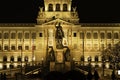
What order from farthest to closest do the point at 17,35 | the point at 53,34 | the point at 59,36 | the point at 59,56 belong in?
the point at 17,35
the point at 53,34
the point at 59,56
the point at 59,36

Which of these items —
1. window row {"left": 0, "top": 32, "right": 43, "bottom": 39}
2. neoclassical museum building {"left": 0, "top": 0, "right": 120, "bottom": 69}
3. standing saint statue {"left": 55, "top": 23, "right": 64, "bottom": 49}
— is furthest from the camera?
window row {"left": 0, "top": 32, "right": 43, "bottom": 39}

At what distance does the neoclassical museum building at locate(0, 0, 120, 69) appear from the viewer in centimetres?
11688

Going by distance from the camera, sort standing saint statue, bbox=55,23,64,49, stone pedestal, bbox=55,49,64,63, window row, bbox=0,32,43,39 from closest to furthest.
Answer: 1. standing saint statue, bbox=55,23,64,49
2. stone pedestal, bbox=55,49,64,63
3. window row, bbox=0,32,43,39

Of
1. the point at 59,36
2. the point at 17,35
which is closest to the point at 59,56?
the point at 59,36

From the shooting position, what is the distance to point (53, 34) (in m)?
118

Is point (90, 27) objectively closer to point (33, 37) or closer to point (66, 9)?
point (66, 9)

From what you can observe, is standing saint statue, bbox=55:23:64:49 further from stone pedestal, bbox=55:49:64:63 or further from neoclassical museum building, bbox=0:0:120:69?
neoclassical museum building, bbox=0:0:120:69

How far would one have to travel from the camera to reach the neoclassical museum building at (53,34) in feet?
383

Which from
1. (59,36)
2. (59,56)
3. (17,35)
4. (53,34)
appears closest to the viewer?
(59,36)

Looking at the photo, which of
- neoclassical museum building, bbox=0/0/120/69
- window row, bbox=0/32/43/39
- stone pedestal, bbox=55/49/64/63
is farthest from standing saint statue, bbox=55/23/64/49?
window row, bbox=0/32/43/39

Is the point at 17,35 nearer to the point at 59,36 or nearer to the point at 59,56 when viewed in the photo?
the point at 59,56

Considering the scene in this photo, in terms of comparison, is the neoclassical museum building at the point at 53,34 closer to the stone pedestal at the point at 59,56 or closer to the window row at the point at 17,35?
the window row at the point at 17,35

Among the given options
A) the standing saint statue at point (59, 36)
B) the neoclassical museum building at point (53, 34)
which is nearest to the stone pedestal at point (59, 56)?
the standing saint statue at point (59, 36)

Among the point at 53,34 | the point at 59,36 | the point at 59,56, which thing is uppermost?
the point at 53,34
